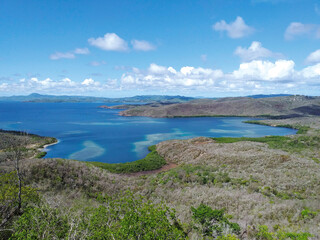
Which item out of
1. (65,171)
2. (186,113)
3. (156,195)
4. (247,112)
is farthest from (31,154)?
(247,112)

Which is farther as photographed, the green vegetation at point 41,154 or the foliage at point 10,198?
the green vegetation at point 41,154

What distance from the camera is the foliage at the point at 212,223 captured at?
35.9ft

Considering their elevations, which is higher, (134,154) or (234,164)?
(234,164)

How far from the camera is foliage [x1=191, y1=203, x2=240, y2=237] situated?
10.9m

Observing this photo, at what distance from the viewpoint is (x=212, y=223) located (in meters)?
11.5

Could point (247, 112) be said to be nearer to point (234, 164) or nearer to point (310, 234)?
point (234, 164)

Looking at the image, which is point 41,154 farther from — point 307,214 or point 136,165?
point 307,214

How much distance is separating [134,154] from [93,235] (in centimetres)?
3881

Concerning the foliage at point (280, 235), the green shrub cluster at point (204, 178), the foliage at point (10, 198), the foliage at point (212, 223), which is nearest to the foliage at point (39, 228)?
the foliage at point (10, 198)

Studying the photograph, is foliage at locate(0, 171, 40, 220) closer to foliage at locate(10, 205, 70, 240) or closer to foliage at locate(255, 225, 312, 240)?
foliage at locate(10, 205, 70, 240)

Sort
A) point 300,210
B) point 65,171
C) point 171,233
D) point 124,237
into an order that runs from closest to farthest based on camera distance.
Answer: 1. point 124,237
2. point 171,233
3. point 300,210
4. point 65,171

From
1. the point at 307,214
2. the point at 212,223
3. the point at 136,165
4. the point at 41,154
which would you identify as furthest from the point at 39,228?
the point at 41,154

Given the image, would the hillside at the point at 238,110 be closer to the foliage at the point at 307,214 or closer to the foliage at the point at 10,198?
the foliage at the point at 307,214

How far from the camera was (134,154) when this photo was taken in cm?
4681
